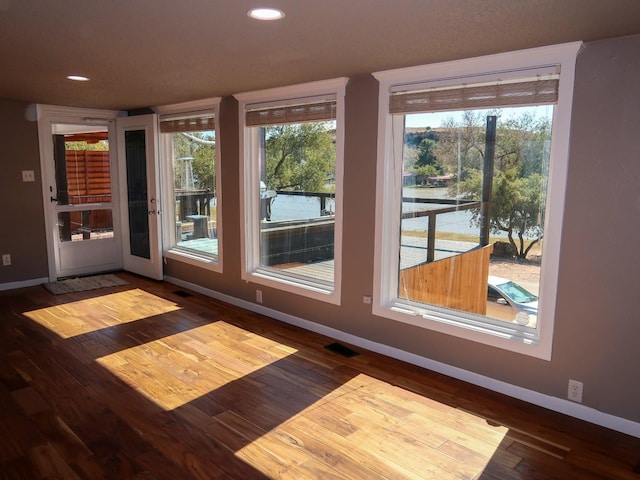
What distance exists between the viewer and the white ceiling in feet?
6.90

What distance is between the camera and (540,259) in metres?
3.00

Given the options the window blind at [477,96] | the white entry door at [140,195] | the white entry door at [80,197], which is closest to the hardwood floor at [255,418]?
the window blind at [477,96]

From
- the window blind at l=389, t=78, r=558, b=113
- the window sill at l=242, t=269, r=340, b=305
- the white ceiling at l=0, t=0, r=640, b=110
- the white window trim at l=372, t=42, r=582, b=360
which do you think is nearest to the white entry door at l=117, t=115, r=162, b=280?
the window sill at l=242, t=269, r=340, b=305

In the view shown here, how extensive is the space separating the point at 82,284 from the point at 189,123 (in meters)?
2.36

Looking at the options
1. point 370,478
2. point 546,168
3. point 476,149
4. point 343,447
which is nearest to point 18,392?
point 343,447

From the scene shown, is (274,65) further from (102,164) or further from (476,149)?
(102,164)

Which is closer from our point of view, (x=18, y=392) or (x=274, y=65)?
(x=18, y=392)

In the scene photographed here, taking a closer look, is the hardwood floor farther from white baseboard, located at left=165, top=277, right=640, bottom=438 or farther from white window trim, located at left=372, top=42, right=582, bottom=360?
white window trim, located at left=372, top=42, right=582, bottom=360

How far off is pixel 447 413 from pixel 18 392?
269 centimetres

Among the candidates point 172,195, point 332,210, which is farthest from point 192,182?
point 332,210

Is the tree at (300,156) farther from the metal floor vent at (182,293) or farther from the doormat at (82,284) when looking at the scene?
the doormat at (82,284)

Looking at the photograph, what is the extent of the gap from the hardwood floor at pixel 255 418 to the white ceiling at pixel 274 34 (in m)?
2.12

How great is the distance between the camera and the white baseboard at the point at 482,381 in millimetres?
2686

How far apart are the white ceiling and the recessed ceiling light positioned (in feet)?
0.16
